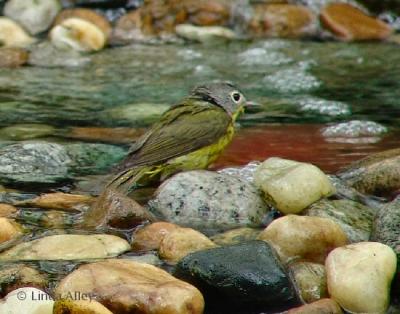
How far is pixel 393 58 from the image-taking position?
425 inches

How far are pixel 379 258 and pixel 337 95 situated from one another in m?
4.86

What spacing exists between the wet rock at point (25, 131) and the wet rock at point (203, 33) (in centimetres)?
419

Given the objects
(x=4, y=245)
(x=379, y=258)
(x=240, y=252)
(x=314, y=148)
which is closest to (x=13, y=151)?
(x=4, y=245)

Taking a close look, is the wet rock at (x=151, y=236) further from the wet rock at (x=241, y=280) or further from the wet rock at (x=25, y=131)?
the wet rock at (x=25, y=131)

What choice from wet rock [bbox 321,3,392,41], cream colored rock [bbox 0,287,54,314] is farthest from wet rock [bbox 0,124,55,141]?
wet rock [bbox 321,3,392,41]

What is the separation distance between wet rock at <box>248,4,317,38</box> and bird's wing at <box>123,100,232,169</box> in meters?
5.52

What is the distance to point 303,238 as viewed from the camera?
4836 mm

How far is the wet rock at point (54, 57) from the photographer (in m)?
10.7

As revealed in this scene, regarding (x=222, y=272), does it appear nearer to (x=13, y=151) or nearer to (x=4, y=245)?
(x=4, y=245)

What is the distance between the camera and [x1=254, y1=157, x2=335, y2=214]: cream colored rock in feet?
18.2

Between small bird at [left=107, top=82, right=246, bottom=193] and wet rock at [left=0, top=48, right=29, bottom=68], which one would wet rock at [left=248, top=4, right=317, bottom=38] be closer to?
wet rock at [left=0, top=48, right=29, bottom=68]

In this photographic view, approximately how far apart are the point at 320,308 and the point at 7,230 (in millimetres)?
1775

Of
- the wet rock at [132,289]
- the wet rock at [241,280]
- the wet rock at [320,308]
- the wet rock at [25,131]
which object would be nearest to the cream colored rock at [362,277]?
the wet rock at [320,308]

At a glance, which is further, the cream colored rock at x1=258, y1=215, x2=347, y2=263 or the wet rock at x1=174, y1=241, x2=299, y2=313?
the cream colored rock at x1=258, y1=215, x2=347, y2=263
